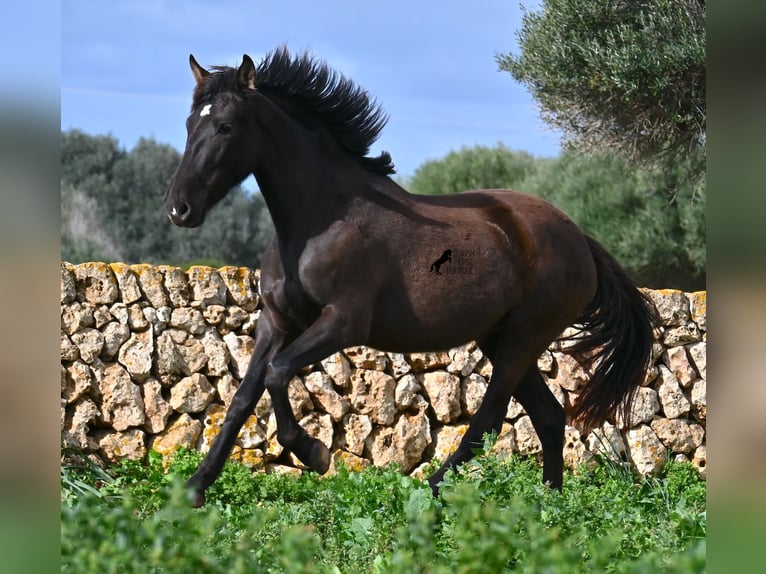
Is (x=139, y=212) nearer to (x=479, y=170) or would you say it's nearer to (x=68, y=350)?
(x=479, y=170)

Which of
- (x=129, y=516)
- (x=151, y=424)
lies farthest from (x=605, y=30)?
(x=129, y=516)

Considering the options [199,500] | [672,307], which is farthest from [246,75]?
[672,307]

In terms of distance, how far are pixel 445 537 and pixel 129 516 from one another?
51.7 inches

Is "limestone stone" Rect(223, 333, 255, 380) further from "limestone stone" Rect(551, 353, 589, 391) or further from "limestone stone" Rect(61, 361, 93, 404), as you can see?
"limestone stone" Rect(551, 353, 589, 391)

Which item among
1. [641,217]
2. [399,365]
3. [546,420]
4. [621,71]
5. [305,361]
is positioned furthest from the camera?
[641,217]

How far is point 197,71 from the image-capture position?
4254 mm

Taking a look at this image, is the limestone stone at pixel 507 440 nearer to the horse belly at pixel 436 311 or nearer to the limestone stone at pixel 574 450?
the limestone stone at pixel 574 450

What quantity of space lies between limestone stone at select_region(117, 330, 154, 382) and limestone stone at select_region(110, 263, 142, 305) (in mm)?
281

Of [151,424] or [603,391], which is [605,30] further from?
[151,424]

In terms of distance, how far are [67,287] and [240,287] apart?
1271 millimetres

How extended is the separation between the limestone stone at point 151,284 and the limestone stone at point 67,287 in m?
0.45

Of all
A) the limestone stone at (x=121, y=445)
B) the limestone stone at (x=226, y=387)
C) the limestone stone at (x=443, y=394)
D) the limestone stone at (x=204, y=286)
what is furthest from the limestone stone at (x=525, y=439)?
the limestone stone at (x=121, y=445)

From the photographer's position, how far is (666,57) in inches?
336
